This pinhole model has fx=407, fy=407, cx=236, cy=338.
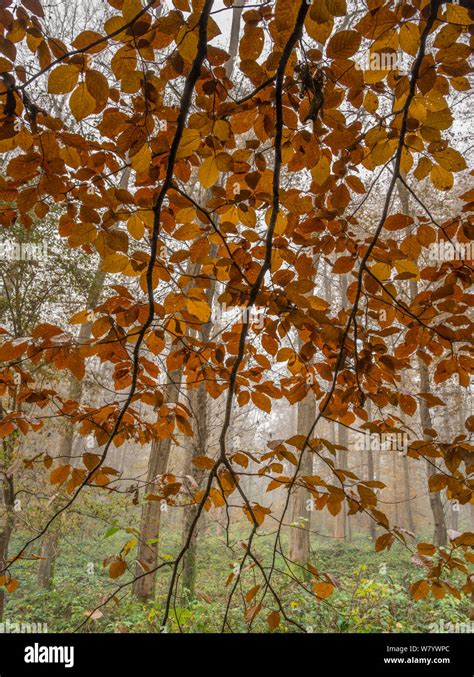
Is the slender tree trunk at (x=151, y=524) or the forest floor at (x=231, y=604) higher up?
the slender tree trunk at (x=151, y=524)

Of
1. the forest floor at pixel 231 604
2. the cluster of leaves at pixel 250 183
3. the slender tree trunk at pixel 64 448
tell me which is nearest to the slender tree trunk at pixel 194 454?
the forest floor at pixel 231 604

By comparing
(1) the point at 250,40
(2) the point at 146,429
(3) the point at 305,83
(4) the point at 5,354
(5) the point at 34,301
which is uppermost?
(5) the point at 34,301

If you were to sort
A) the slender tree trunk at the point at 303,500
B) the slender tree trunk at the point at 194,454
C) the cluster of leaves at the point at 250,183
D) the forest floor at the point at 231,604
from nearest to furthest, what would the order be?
1. the cluster of leaves at the point at 250,183
2. the forest floor at the point at 231,604
3. the slender tree trunk at the point at 194,454
4. the slender tree trunk at the point at 303,500

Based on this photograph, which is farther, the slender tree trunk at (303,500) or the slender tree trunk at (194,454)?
the slender tree trunk at (303,500)

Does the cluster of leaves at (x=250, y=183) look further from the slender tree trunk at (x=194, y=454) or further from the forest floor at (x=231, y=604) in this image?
the slender tree trunk at (x=194, y=454)

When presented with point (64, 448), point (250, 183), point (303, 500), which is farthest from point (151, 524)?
point (250, 183)

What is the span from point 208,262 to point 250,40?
0.64 m

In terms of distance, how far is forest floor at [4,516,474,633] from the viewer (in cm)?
453

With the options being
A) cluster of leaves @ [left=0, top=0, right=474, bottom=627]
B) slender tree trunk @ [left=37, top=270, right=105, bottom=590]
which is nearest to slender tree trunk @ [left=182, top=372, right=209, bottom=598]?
slender tree trunk @ [left=37, top=270, right=105, bottom=590]

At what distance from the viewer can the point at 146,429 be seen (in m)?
1.78

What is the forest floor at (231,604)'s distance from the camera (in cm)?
453

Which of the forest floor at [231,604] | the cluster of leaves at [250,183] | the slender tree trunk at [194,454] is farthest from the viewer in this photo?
the slender tree trunk at [194,454]
